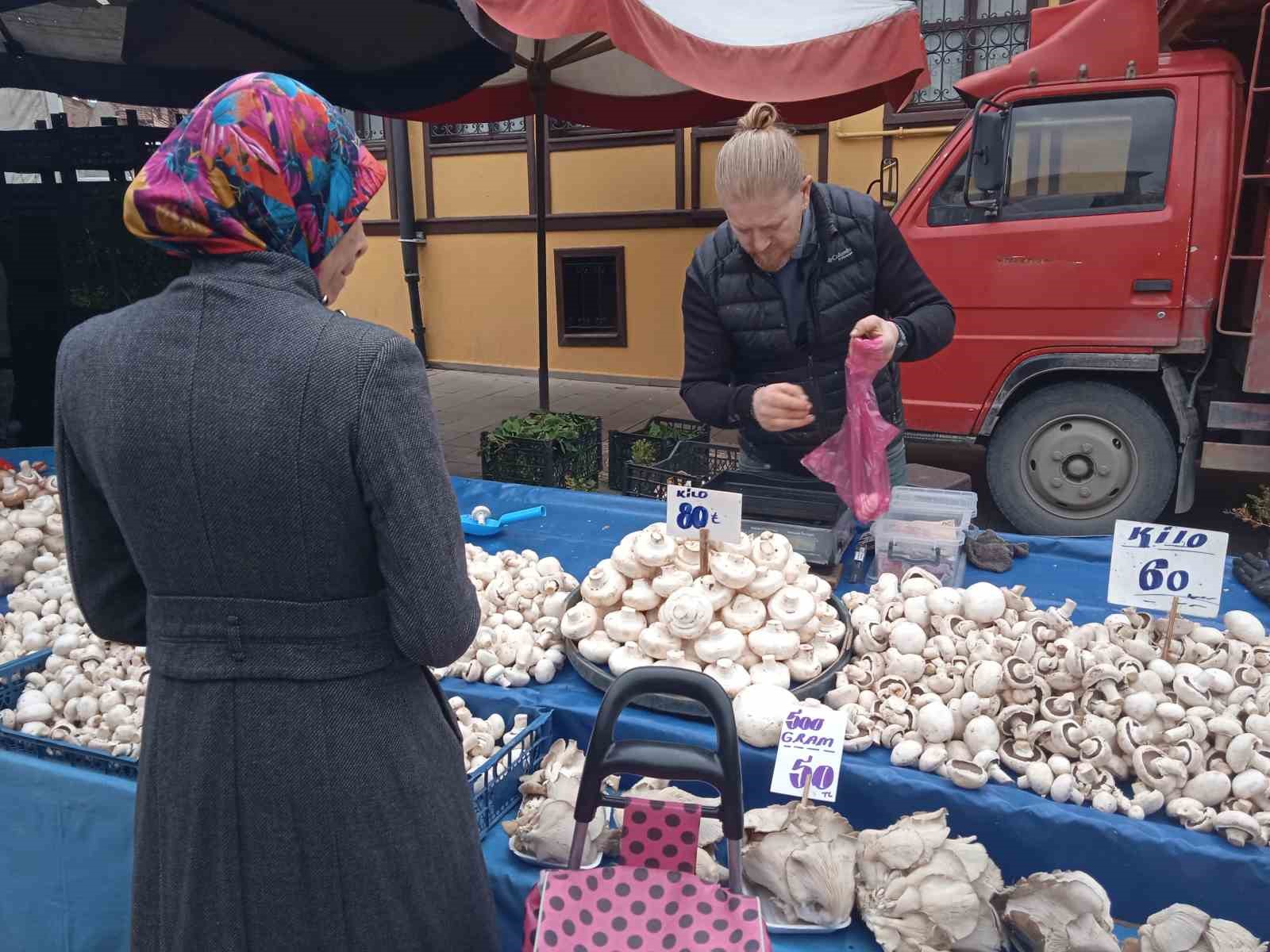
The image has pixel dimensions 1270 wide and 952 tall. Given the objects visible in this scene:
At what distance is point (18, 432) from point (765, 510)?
16.6 ft

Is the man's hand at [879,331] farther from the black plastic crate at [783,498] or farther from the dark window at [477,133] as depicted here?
the dark window at [477,133]

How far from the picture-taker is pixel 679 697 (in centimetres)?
178

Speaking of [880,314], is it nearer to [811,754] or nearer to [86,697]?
[811,754]

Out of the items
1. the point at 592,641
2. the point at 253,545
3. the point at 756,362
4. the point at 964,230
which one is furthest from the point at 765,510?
the point at 964,230

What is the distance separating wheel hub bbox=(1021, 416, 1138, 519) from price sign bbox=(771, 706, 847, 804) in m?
3.97

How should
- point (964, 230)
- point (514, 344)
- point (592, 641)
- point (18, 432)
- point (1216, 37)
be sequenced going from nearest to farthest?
1. point (592, 641)
2. point (1216, 37)
3. point (964, 230)
4. point (18, 432)
5. point (514, 344)

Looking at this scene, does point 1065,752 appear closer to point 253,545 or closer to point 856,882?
point 856,882

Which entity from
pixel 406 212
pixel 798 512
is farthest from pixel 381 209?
pixel 798 512

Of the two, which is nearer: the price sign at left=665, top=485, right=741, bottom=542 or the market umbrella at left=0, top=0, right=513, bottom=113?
the price sign at left=665, top=485, right=741, bottom=542

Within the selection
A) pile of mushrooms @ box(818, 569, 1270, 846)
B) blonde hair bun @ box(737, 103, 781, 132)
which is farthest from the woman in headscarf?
blonde hair bun @ box(737, 103, 781, 132)

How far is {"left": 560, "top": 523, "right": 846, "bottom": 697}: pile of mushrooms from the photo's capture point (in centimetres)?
191

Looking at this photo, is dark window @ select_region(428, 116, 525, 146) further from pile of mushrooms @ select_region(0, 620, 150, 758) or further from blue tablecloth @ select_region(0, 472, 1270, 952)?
pile of mushrooms @ select_region(0, 620, 150, 758)

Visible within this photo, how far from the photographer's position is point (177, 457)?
3.62ft

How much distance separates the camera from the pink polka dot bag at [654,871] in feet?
3.88
